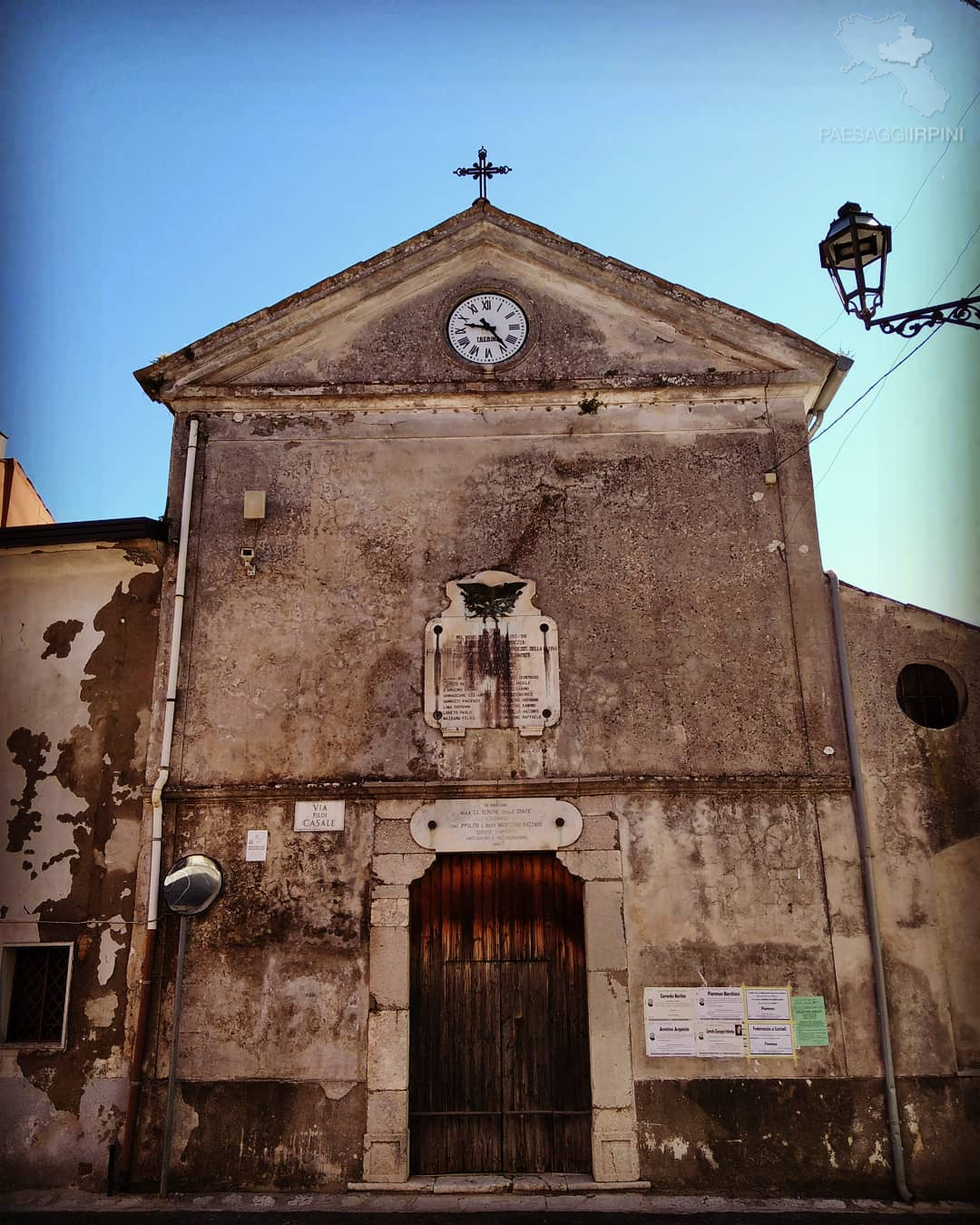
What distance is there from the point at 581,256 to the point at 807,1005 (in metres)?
7.24

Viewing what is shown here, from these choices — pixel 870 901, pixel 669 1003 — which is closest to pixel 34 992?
pixel 669 1003

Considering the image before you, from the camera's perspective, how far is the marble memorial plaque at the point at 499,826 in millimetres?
8484

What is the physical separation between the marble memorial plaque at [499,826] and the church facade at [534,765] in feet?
0.10

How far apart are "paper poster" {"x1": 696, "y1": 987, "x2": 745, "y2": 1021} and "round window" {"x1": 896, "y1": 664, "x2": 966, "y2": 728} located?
2.96 metres

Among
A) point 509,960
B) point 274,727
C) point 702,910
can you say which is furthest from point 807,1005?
point 274,727

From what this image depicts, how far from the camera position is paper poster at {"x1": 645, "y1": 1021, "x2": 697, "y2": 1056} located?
7984 millimetres

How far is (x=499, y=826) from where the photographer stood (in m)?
8.52

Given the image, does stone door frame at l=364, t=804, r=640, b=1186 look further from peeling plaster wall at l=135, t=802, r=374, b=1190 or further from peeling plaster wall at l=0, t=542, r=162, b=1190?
peeling plaster wall at l=0, t=542, r=162, b=1190

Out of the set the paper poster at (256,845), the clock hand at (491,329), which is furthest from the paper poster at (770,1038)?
the clock hand at (491,329)

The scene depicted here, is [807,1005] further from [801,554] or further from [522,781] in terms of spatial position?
[801,554]

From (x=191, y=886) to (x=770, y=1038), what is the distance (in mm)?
4980

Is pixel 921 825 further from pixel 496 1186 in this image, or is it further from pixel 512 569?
pixel 496 1186

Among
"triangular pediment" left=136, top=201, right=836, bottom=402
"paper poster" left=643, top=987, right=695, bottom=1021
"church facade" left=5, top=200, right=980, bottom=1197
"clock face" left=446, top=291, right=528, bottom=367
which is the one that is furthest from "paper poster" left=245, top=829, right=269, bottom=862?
"clock face" left=446, top=291, right=528, bottom=367

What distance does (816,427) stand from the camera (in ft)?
32.3
